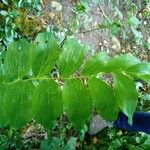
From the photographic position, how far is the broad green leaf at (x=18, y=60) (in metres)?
0.82

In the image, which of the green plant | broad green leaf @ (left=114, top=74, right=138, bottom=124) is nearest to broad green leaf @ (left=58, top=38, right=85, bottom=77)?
the green plant

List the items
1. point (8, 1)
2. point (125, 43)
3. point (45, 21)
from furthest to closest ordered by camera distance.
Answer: point (125, 43) → point (45, 21) → point (8, 1)

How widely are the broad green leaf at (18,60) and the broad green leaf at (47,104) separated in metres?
0.07

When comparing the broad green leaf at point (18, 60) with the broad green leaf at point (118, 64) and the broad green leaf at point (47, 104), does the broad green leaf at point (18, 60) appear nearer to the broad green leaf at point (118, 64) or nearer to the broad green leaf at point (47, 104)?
the broad green leaf at point (47, 104)

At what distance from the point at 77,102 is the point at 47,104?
69mm

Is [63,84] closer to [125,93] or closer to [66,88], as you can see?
[66,88]

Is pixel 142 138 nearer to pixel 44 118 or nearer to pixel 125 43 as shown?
pixel 125 43

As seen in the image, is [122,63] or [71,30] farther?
[71,30]

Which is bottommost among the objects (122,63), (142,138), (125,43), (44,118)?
(142,138)

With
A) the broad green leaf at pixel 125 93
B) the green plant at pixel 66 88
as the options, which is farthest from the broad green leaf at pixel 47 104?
the broad green leaf at pixel 125 93

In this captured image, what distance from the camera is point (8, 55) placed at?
82 centimetres

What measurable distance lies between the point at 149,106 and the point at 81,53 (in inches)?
99.0

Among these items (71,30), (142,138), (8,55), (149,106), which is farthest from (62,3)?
(8,55)

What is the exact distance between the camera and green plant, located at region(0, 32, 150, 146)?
780 mm
